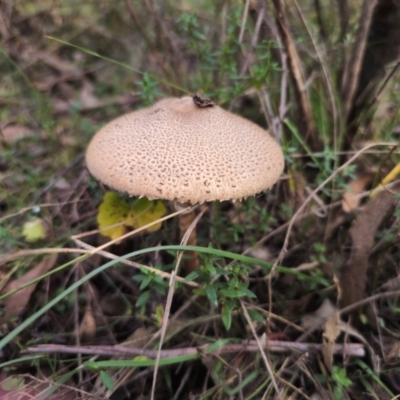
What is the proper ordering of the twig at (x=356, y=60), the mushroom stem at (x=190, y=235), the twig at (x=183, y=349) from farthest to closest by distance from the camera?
the twig at (x=356, y=60) < the mushroom stem at (x=190, y=235) < the twig at (x=183, y=349)

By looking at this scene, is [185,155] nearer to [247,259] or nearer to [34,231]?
[247,259]

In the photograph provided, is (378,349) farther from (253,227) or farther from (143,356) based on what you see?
(143,356)

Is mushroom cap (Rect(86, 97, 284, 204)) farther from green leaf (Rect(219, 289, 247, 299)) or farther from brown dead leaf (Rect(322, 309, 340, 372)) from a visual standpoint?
brown dead leaf (Rect(322, 309, 340, 372))

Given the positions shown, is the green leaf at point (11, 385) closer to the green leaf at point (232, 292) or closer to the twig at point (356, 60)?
the green leaf at point (232, 292)

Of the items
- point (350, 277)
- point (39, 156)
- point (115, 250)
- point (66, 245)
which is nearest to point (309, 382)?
point (350, 277)

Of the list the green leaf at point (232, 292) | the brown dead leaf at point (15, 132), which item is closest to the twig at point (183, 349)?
the green leaf at point (232, 292)

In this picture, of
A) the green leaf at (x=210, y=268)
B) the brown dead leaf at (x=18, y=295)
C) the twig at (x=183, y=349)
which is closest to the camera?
the green leaf at (x=210, y=268)
